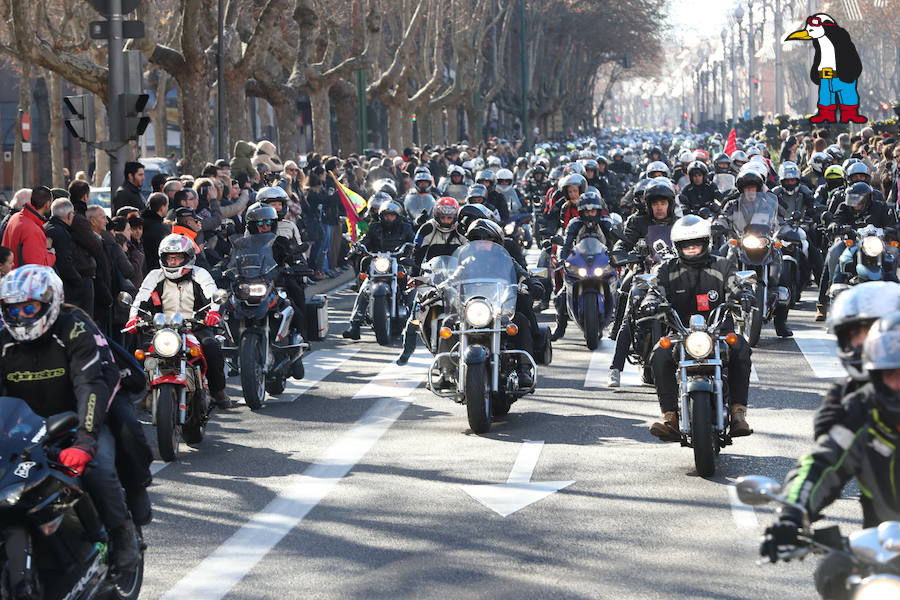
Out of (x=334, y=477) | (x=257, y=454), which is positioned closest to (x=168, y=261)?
(x=257, y=454)

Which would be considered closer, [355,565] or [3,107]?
[355,565]

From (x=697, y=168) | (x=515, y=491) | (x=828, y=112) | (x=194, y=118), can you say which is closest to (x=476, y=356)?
(x=515, y=491)

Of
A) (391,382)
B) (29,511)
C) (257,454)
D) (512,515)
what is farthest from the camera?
(391,382)

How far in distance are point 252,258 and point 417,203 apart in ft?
27.7

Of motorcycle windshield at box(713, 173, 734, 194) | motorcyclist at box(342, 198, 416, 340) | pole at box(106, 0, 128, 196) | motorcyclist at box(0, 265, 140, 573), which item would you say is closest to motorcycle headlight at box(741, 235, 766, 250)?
motorcyclist at box(342, 198, 416, 340)

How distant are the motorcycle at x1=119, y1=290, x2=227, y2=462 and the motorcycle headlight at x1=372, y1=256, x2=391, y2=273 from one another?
5867 mm

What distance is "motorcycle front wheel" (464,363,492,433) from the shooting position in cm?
1200

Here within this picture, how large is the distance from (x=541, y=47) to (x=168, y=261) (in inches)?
3386

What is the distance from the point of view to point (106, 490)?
6930 mm

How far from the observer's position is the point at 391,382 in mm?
15344

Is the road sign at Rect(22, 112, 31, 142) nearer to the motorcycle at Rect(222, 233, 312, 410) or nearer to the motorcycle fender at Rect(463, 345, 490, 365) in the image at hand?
the motorcycle at Rect(222, 233, 312, 410)

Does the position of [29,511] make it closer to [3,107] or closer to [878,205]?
[878,205]

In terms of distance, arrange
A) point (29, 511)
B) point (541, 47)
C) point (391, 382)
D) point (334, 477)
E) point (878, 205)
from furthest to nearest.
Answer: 1. point (541, 47)
2. point (878, 205)
3. point (391, 382)
4. point (334, 477)
5. point (29, 511)

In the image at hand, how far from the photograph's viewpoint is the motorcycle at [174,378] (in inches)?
448
